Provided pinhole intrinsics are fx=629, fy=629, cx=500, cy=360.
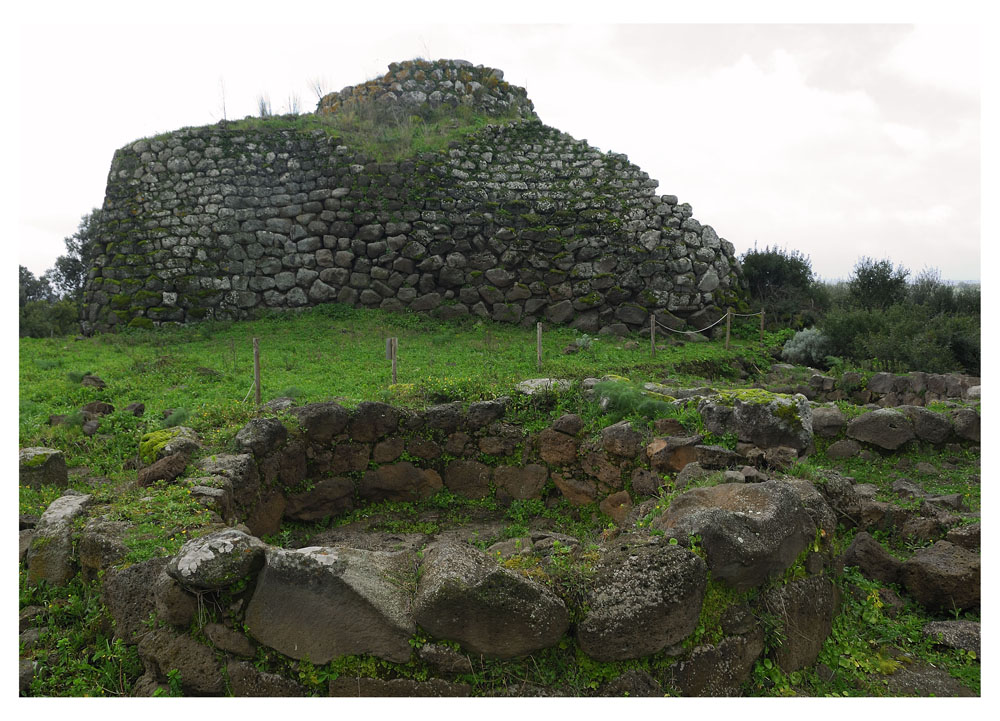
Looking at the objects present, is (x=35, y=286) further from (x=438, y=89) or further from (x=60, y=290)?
(x=438, y=89)

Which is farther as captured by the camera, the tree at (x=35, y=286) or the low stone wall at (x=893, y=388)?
the tree at (x=35, y=286)

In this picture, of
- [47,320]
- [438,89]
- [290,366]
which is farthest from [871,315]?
[47,320]

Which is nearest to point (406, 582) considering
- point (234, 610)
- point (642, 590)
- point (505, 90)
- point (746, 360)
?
point (234, 610)

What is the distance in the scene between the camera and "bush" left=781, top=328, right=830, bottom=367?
13828 mm

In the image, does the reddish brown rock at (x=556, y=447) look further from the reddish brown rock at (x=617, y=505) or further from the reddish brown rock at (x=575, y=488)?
the reddish brown rock at (x=617, y=505)

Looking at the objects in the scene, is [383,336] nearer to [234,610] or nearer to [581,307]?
[581,307]

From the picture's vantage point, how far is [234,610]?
3.92 m

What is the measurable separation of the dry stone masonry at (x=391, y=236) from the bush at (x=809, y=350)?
2.14m

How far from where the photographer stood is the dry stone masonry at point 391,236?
52.5ft

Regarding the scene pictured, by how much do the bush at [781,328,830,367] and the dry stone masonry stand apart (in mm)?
2138

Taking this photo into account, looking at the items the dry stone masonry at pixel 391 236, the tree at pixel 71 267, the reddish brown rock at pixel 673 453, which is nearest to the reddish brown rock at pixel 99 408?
the reddish brown rock at pixel 673 453

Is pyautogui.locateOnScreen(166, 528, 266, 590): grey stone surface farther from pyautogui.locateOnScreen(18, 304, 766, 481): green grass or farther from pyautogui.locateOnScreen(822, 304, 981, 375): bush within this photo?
pyautogui.locateOnScreen(822, 304, 981, 375): bush

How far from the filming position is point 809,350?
1394cm

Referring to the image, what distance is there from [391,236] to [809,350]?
1045 centimetres
